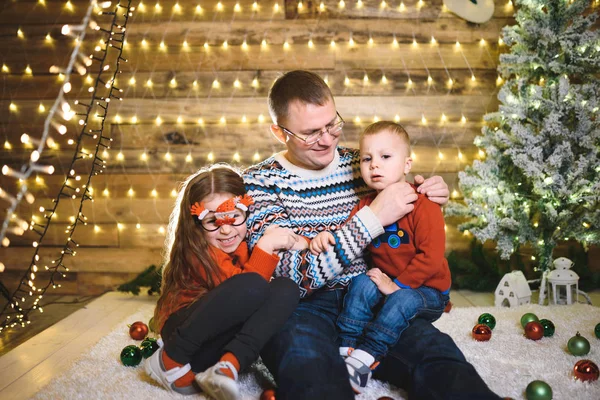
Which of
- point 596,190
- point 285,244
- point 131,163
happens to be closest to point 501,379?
point 285,244

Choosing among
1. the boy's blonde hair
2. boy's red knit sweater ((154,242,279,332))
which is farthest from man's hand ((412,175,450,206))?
boy's red knit sweater ((154,242,279,332))

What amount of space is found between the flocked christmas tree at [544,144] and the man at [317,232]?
1.10m

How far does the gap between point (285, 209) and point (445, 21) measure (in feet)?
6.36

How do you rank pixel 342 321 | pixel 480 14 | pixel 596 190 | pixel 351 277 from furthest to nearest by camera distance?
pixel 480 14, pixel 596 190, pixel 351 277, pixel 342 321

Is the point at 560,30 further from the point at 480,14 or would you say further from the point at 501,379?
the point at 501,379

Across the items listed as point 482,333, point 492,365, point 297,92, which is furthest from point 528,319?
point 297,92

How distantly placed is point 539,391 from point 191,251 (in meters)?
1.14

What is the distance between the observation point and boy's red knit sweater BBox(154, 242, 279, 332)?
1.78 metres

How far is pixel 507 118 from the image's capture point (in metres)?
2.87

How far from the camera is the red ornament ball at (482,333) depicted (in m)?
2.20

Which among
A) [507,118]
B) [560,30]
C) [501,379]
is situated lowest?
[501,379]

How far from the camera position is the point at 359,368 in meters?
1.65

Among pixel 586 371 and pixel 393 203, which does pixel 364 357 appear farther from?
pixel 586 371

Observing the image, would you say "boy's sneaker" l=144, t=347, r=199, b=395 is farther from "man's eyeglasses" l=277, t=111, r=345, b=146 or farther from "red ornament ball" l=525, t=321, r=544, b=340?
"red ornament ball" l=525, t=321, r=544, b=340
